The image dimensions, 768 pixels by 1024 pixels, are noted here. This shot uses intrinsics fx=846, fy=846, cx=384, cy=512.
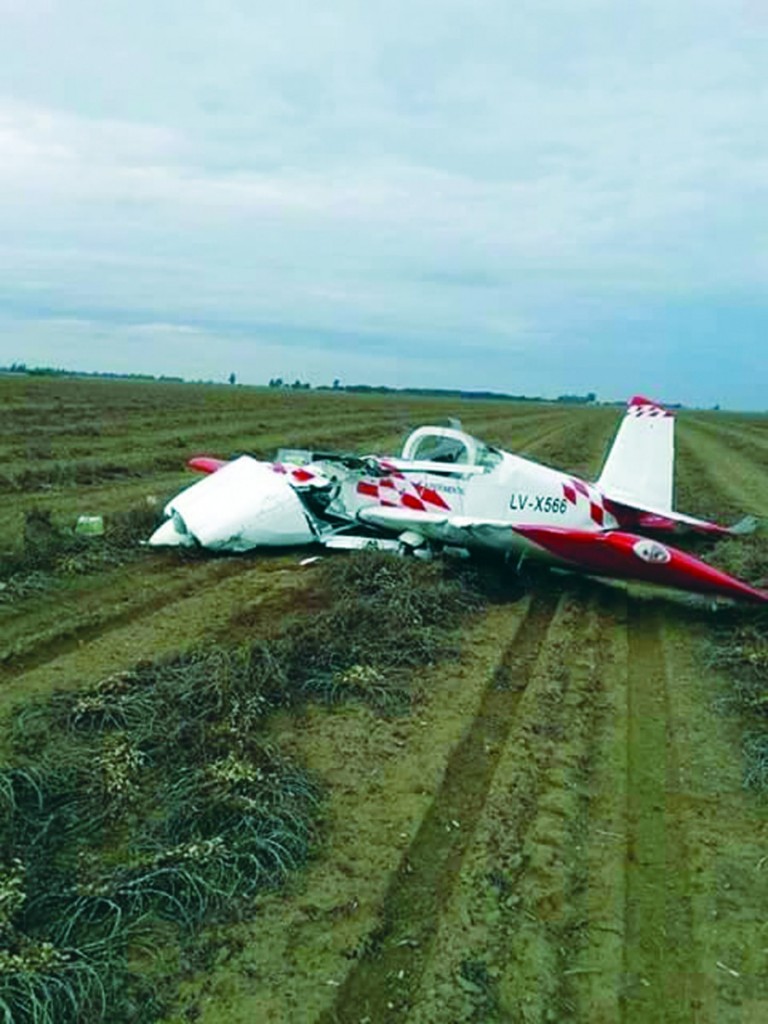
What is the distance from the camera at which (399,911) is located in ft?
11.5

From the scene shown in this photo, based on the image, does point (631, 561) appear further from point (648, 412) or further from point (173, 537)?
point (173, 537)

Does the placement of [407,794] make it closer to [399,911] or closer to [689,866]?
[399,911]

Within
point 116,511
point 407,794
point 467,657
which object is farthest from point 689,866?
point 116,511

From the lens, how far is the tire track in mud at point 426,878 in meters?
3.06

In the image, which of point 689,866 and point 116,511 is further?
point 116,511

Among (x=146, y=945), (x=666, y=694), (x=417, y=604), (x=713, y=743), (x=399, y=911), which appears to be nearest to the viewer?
(x=146, y=945)

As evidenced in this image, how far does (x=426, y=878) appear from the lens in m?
3.75

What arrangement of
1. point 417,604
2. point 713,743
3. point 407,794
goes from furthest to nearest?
point 417,604 → point 713,743 → point 407,794

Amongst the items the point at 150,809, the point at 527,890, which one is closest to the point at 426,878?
the point at 527,890

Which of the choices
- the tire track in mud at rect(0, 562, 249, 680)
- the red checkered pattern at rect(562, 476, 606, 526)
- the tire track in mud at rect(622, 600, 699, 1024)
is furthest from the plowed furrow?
the red checkered pattern at rect(562, 476, 606, 526)

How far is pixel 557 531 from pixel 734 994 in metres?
Answer: 5.41

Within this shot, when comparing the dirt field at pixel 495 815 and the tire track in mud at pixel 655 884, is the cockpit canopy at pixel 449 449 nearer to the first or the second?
the dirt field at pixel 495 815

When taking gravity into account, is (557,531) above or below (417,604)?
above

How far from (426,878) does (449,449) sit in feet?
22.3
